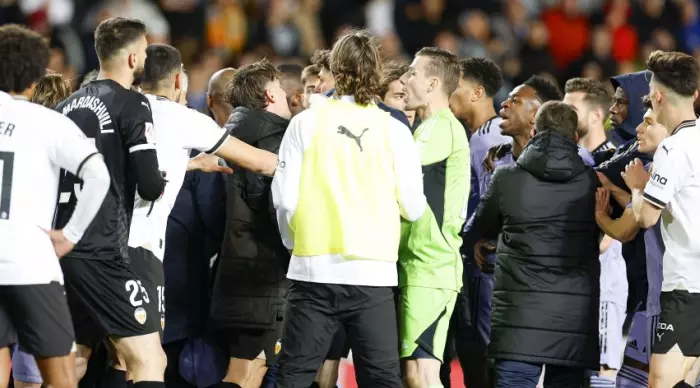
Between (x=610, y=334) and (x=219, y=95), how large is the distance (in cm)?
296

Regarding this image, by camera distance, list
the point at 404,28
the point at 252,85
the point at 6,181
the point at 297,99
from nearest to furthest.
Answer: the point at 6,181 → the point at 252,85 → the point at 297,99 → the point at 404,28

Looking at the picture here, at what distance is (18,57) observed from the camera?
534 cm

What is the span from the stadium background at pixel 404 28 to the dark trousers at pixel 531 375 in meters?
7.28

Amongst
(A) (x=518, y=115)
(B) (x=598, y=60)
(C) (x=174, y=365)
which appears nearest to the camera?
(C) (x=174, y=365)

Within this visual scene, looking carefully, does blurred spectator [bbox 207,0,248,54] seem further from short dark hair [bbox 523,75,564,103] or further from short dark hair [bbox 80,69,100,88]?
short dark hair [bbox 523,75,564,103]

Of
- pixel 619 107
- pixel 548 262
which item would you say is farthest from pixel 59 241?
pixel 619 107

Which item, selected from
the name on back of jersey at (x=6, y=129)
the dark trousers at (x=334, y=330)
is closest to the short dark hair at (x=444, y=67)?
the dark trousers at (x=334, y=330)

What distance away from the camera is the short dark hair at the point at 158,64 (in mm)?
6559

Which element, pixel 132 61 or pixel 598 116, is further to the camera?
pixel 598 116

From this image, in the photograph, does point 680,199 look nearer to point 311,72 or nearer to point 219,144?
point 219,144

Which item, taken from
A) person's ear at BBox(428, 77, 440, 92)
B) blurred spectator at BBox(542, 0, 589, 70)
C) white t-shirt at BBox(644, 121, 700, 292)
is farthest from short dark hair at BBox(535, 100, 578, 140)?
blurred spectator at BBox(542, 0, 589, 70)

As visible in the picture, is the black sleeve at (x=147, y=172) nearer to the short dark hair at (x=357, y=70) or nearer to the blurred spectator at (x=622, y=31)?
the short dark hair at (x=357, y=70)

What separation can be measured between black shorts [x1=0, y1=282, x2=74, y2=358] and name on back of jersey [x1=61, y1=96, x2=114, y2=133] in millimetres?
978

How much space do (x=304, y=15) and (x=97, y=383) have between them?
8.20m
